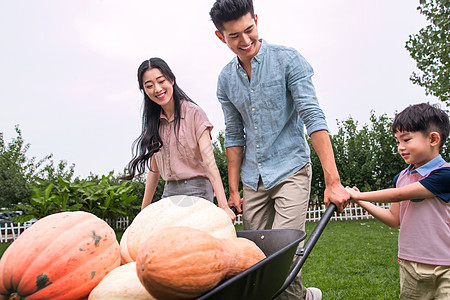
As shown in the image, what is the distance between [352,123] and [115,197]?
428 inches

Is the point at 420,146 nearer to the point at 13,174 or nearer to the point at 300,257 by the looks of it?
the point at 300,257

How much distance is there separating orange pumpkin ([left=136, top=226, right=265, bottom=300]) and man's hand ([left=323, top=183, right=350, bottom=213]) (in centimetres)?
113

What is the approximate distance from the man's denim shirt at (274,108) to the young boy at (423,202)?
1.65 feet

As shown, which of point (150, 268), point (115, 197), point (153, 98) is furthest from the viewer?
point (115, 197)

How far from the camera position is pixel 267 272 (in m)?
1.11

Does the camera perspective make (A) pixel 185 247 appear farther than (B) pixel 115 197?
No

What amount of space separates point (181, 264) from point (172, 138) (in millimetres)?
1800

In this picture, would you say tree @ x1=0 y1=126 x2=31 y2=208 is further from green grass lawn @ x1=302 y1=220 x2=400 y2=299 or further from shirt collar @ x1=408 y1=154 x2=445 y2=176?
shirt collar @ x1=408 y1=154 x2=445 y2=176

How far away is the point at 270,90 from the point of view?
2387mm

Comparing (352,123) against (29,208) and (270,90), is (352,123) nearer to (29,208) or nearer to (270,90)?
(29,208)

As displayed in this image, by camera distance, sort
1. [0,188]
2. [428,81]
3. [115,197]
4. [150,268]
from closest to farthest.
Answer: [150,268] < [115,197] < [428,81] < [0,188]

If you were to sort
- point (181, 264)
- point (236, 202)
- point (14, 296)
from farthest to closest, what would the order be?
point (236, 202) < point (14, 296) < point (181, 264)

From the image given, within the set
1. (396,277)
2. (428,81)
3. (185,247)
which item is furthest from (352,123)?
(185,247)

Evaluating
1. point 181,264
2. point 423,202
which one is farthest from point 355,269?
point 181,264
